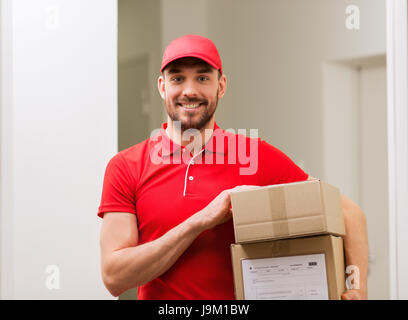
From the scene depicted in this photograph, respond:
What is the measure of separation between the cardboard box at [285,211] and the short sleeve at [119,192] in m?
0.38

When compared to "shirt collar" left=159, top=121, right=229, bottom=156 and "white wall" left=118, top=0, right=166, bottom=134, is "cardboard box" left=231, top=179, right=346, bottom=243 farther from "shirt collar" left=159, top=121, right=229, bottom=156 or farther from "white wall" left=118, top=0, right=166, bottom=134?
"white wall" left=118, top=0, right=166, bottom=134

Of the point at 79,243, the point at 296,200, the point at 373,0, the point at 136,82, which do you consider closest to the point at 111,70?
the point at 136,82

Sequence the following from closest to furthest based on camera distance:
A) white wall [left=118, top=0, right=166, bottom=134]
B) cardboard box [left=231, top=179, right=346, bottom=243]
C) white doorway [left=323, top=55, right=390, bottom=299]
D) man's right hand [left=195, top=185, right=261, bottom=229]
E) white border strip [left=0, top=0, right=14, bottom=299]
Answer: cardboard box [left=231, top=179, right=346, bottom=243] → man's right hand [left=195, top=185, right=261, bottom=229] → white border strip [left=0, top=0, right=14, bottom=299] → white wall [left=118, top=0, right=166, bottom=134] → white doorway [left=323, top=55, right=390, bottom=299]

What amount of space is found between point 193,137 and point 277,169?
0.28 m

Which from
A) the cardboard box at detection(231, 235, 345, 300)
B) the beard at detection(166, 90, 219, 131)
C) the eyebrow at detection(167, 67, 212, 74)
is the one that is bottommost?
the cardboard box at detection(231, 235, 345, 300)

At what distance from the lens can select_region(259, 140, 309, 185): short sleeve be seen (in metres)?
1.64

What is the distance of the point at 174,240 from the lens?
57.9 inches

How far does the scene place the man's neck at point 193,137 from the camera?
1650mm

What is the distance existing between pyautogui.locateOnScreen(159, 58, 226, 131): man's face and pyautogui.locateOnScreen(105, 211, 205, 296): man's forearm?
34cm

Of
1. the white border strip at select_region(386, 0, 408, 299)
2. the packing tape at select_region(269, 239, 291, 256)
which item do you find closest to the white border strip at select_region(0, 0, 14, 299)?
the packing tape at select_region(269, 239, 291, 256)

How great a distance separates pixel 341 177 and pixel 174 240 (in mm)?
1160

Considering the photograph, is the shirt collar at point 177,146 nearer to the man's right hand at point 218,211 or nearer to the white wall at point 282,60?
the man's right hand at point 218,211

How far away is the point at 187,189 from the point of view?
1.58 metres
